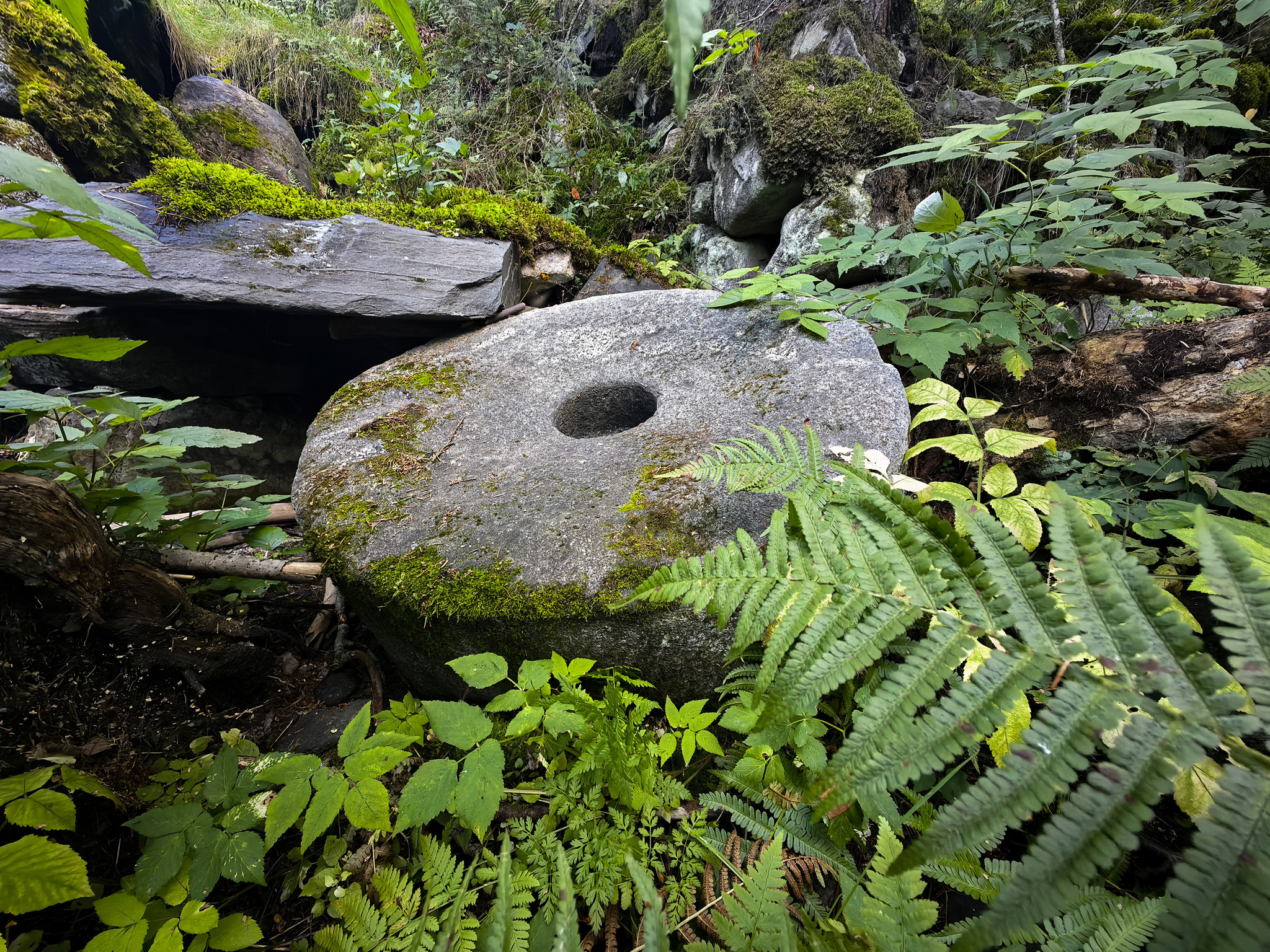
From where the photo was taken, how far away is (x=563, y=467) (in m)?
2.00

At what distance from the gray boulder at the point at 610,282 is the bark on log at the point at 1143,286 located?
2296mm

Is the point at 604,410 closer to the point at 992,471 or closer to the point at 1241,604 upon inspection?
the point at 992,471

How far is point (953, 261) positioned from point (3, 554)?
145 inches

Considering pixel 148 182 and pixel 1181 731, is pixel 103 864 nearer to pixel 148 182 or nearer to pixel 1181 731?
pixel 1181 731

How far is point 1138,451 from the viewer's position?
2.10m

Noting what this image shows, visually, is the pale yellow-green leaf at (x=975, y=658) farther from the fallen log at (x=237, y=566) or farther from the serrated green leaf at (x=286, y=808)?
the fallen log at (x=237, y=566)

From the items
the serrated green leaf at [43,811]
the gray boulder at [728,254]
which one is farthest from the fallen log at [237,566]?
the gray boulder at [728,254]

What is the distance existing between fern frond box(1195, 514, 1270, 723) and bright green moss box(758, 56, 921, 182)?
172 inches

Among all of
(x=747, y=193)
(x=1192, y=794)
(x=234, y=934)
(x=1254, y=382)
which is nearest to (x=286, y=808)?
(x=234, y=934)

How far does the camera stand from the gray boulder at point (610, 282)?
12.5ft

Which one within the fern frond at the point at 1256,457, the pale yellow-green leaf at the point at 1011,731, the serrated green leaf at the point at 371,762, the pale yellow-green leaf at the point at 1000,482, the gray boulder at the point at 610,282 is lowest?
the serrated green leaf at the point at 371,762

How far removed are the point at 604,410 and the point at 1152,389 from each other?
2436mm

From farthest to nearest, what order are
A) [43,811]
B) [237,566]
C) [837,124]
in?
1. [837,124]
2. [237,566]
3. [43,811]

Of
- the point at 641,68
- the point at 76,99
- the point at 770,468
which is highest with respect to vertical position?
the point at 641,68
